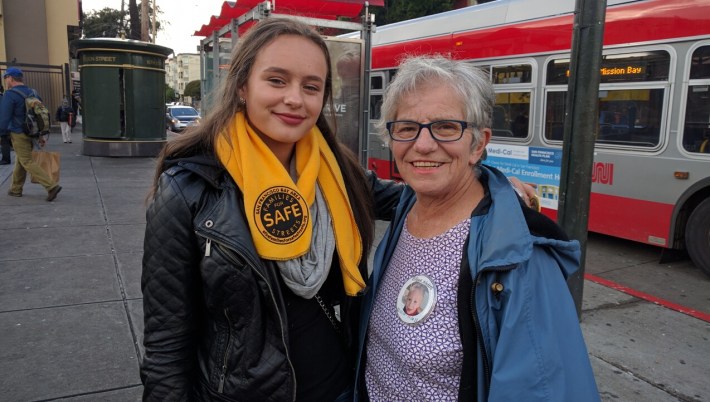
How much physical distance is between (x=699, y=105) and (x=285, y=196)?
570 cm

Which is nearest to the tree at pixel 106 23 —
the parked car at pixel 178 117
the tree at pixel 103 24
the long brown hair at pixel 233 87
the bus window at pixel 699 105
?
the tree at pixel 103 24

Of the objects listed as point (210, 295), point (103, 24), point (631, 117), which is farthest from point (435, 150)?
point (103, 24)

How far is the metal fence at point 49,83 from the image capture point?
2039 centimetres

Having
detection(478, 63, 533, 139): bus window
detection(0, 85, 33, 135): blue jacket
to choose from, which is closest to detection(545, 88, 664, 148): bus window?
detection(478, 63, 533, 139): bus window

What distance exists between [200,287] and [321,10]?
23.6 ft

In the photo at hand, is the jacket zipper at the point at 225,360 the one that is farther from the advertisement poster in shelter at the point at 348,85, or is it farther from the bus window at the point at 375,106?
the bus window at the point at 375,106

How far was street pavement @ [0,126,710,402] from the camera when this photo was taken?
3312 millimetres

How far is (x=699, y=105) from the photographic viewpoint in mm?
5719

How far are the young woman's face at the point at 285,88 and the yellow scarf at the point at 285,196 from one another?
7 cm

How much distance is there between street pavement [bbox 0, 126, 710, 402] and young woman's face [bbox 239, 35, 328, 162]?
109cm

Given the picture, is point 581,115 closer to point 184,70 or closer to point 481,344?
point 481,344

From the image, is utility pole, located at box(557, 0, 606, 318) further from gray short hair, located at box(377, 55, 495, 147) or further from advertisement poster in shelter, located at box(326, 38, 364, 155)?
advertisement poster in shelter, located at box(326, 38, 364, 155)

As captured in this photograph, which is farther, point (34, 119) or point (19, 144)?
point (34, 119)

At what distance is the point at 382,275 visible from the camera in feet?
5.97
